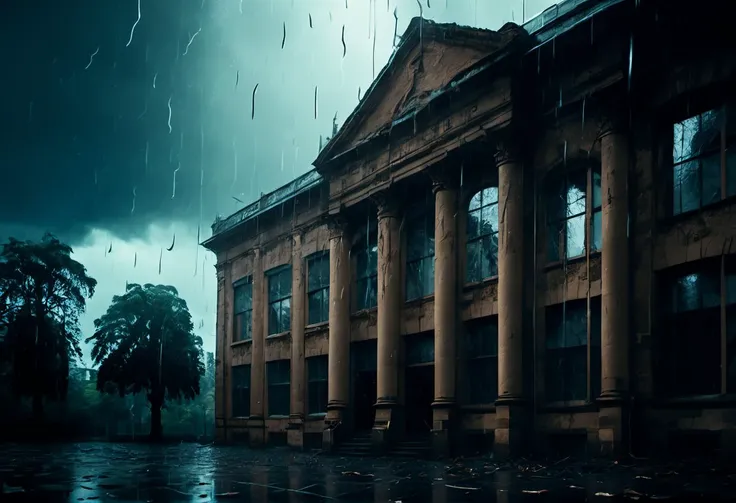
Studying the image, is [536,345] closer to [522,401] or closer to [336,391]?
[522,401]

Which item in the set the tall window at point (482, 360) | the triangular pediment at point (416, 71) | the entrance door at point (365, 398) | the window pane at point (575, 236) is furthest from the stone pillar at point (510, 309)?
the entrance door at point (365, 398)

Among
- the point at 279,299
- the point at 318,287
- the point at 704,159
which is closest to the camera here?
the point at 704,159

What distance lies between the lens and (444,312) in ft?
70.4

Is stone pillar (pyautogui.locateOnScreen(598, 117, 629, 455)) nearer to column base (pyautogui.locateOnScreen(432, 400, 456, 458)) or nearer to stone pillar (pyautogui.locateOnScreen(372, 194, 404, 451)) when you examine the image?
column base (pyautogui.locateOnScreen(432, 400, 456, 458))

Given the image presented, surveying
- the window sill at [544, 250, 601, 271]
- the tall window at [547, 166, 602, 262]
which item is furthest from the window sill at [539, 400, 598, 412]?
the tall window at [547, 166, 602, 262]

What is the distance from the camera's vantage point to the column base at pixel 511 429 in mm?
18594

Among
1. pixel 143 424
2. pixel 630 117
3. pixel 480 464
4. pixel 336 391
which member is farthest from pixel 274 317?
pixel 143 424

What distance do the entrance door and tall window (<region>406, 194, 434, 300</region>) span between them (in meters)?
3.75

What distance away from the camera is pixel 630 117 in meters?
17.4

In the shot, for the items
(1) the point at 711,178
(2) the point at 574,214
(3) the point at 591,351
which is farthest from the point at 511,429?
(1) the point at 711,178

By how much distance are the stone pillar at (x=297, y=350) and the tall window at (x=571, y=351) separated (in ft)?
42.0

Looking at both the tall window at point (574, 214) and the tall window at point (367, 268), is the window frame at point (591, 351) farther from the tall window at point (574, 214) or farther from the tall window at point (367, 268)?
the tall window at point (367, 268)

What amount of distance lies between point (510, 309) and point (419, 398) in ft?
19.0

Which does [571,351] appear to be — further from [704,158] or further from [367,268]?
[367,268]
